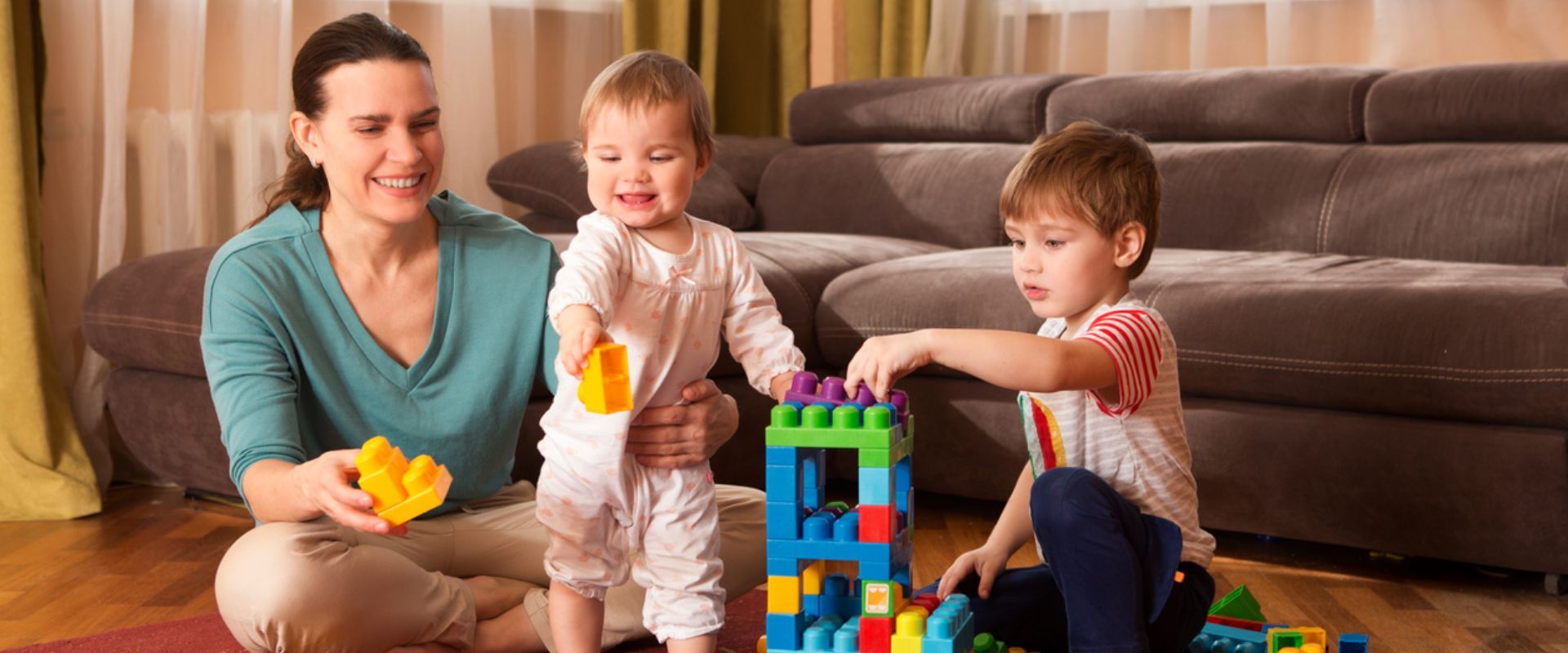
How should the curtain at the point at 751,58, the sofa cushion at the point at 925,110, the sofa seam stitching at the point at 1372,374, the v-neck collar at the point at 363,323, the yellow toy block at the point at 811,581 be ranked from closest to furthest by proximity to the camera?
the yellow toy block at the point at 811,581
the v-neck collar at the point at 363,323
the sofa seam stitching at the point at 1372,374
the sofa cushion at the point at 925,110
the curtain at the point at 751,58

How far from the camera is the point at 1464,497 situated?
2016 millimetres

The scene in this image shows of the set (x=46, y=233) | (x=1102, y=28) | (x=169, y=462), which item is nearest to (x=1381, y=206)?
(x=1102, y=28)

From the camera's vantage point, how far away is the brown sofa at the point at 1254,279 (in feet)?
6.59

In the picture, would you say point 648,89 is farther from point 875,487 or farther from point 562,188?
point 562,188

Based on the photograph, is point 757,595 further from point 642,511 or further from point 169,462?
point 169,462

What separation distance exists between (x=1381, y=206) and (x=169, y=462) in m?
2.15

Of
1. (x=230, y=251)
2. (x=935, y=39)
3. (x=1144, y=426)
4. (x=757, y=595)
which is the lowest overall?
(x=757, y=595)

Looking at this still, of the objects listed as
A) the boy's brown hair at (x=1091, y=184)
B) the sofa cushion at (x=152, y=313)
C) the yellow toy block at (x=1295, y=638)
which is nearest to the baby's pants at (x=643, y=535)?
the boy's brown hair at (x=1091, y=184)

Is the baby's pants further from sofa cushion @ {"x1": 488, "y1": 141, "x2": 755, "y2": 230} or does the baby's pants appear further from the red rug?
sofa cushion @ {"x1": 488, "y1": 141, "x2": 755, "y2": 230}

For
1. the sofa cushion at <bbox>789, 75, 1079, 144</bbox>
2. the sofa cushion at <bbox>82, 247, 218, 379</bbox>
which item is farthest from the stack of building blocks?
the sofa cushion at <bbox>789, 75, 1079, 144</bbox>

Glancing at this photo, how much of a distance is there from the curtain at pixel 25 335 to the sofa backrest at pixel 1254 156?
1495 mm

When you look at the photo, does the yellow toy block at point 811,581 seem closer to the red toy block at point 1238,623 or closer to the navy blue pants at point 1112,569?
the navy blue pants at point 1112,569

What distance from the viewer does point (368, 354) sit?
1677mm

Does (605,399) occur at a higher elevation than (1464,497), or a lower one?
higher
